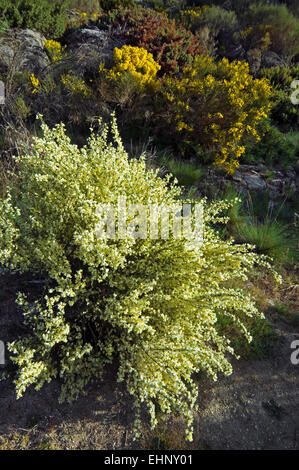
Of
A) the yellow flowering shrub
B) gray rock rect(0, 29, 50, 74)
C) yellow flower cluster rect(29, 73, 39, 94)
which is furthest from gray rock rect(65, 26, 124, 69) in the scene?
the yellow flowering shrub

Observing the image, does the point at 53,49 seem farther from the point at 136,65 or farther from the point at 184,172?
the point at 184,172

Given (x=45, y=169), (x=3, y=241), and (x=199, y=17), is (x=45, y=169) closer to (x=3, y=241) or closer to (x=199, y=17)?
(x=3, y=241)

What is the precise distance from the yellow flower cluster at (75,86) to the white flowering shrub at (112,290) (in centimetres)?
256

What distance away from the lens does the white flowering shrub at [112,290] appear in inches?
83.0

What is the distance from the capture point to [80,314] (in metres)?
2.37

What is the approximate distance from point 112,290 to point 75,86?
3.83 meters

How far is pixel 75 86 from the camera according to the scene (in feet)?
16.0

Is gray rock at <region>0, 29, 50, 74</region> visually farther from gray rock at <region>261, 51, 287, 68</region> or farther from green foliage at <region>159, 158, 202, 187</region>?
gray rock at <region>261, 51, 287, 68</region>

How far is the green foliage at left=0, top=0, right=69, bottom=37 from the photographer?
6422 mm

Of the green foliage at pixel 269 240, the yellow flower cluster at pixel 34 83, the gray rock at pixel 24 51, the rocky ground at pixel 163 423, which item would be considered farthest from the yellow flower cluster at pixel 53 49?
the rocky ground at pixel 163 423

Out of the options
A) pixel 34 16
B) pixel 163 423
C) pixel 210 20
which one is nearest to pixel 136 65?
pixel 34 16

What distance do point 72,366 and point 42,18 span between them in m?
7.47

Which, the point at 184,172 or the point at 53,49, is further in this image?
the point at 53,49

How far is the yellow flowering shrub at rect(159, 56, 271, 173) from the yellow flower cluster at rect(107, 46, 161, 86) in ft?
1.30
